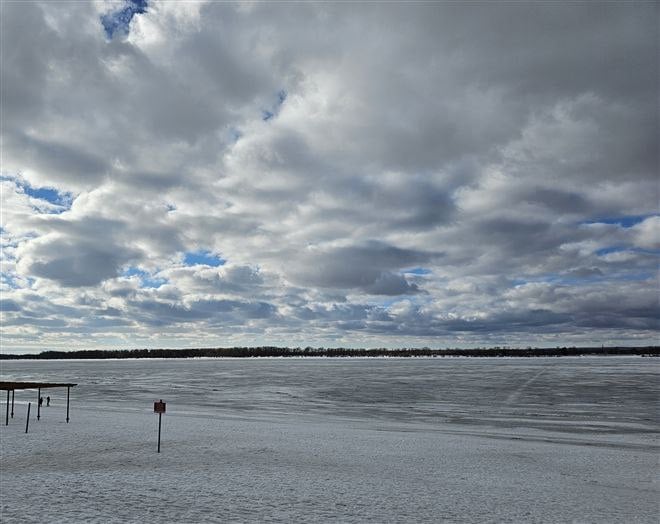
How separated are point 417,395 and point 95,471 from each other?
83.8 ft

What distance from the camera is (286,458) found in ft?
45.9

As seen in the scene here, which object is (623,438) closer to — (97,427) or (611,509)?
(611,509)

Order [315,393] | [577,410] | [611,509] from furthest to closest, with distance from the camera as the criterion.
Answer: [315,393] < [577,410] < [611,509]

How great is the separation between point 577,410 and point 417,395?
35.8ft

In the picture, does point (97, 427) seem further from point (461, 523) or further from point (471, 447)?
point (461, 523)

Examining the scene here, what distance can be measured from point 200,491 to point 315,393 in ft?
89.3

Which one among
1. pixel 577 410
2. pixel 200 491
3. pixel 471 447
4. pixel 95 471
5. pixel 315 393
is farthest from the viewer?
pixel 315 393

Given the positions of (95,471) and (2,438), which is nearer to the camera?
(95,471)

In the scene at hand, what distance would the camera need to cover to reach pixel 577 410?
86.4ft

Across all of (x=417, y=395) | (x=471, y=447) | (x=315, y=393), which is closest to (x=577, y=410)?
(x=417, y=395)

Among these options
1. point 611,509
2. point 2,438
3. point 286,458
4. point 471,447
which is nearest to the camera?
point 611,509

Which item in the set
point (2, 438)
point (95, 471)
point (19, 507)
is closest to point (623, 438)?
point (95, 471)

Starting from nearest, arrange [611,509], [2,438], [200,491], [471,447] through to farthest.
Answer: [611,509] → [200,491] → [471,447] → [2,438]

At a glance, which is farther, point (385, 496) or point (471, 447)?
point (471, 447)
